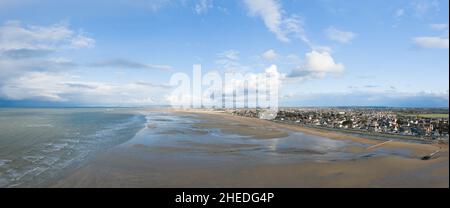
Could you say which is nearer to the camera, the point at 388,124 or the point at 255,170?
the point at 255,170

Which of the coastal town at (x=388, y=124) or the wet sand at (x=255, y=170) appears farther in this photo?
the coastal town at (x=388, y=124)

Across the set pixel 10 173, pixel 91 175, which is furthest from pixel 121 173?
pixel 10 173

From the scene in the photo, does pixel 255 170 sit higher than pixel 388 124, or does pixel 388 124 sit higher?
pixel 388 124

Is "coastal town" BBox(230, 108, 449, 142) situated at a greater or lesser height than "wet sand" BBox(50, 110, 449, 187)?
greater

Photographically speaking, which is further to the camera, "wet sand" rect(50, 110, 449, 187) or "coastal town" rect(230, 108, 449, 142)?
"coastal town" rect(230, 108, 449, 142)

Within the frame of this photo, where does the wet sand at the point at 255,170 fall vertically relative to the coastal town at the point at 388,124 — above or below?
below
